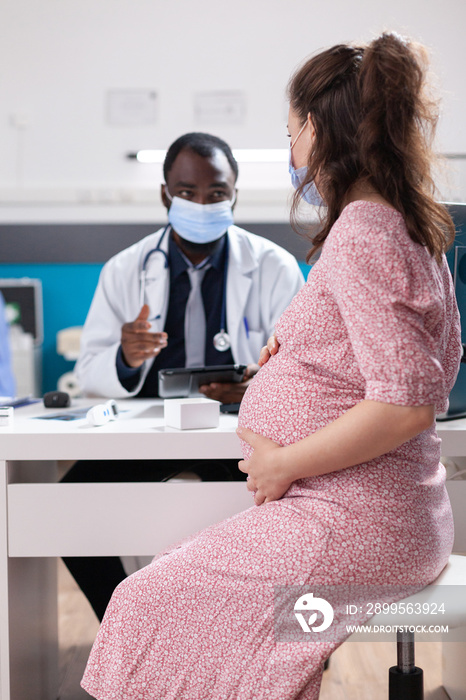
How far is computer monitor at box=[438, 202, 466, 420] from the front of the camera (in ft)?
4.58

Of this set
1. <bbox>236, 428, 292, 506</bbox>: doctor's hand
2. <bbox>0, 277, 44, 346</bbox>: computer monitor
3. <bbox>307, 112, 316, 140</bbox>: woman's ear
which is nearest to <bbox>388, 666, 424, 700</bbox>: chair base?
<bbox>236, 428, 292, 506</bbox>: doctor's hand

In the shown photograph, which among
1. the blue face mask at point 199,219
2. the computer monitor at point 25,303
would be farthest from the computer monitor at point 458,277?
the computer monitor at point 25,303

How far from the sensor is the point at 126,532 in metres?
1.32

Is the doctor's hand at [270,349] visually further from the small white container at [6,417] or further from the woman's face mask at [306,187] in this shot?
the small white container at [6,417]

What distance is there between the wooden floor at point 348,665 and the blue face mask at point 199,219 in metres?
1.20

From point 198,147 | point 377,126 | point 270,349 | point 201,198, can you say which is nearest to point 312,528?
point 270,349

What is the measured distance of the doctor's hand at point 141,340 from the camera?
70.2 inches

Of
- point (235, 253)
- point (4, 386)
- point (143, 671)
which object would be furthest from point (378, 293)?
point (4, 386)

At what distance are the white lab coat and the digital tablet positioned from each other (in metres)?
0.45

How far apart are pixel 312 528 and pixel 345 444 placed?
0.41 ft

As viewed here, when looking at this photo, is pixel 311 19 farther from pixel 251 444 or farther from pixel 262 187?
pixel 251 444

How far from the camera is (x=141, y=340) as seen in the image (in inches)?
70.7

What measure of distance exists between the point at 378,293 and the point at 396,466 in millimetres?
256

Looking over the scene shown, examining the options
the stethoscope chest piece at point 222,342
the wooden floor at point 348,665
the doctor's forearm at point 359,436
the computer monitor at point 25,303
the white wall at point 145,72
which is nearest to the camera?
the doctor's forearm at point 359,436
